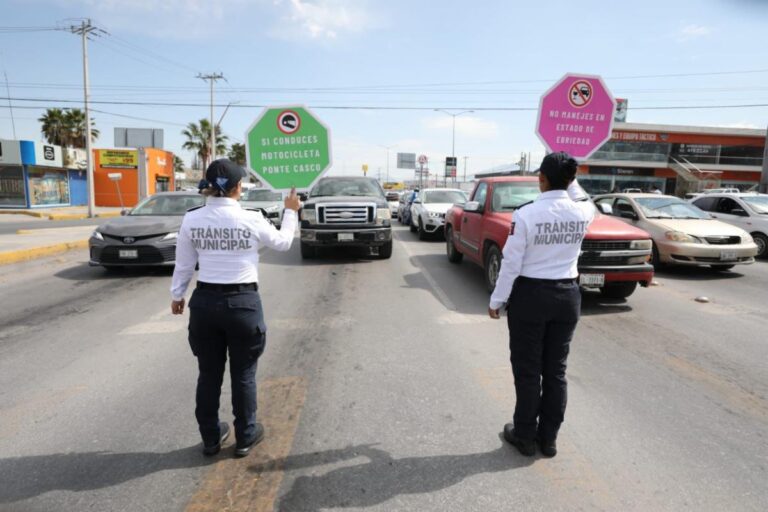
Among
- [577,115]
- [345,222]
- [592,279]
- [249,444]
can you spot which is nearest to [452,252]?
[345,222]

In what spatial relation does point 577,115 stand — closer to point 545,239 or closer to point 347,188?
point 347,188

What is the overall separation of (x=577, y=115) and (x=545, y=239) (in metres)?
6.55

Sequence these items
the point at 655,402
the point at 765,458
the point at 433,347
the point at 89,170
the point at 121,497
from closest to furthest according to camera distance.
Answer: the point at 121,497, the point at 765,458, the point at 655,402, the point at 433,347, the point at 89,170

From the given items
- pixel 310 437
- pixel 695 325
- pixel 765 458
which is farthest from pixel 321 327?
pixel 695 325

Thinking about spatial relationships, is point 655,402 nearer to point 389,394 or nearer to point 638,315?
point 389,394

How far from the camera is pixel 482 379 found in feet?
13.8

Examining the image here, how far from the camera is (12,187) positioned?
30656 millimetres

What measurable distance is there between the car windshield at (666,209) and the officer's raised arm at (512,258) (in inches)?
336

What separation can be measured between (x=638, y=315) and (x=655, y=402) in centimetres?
300

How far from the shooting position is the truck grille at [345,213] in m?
10.4

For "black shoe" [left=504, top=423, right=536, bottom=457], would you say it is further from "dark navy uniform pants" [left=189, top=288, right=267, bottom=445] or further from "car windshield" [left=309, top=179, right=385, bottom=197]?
"car windshield" [left=309, top=179, right=385, bottom=197]

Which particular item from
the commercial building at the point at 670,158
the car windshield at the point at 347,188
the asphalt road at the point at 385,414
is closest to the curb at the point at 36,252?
the asphalt road at the point at 385,414

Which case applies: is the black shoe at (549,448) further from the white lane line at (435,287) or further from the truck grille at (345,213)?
the truck grille at (345,213)

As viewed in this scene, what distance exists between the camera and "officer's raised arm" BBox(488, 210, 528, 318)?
2.97 meters
